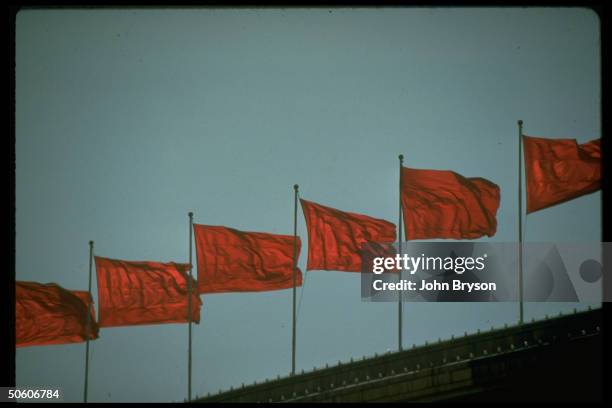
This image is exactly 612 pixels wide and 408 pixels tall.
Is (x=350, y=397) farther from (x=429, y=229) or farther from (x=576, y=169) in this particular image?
(x=576, y=169)

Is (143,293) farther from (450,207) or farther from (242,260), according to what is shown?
(450,207)

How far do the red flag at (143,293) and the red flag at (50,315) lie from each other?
104 cm

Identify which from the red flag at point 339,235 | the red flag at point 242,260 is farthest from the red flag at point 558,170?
the red flag at point 242,260

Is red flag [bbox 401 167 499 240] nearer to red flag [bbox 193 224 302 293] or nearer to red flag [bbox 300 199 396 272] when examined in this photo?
red flag [bbox 300 199 396 272]

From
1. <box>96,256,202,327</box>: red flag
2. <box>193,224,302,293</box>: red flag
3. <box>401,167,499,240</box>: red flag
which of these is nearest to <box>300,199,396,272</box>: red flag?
<box>193,224,302,293</box>: red flag

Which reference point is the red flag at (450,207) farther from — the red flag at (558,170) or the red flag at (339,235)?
the red flag at (558,170)

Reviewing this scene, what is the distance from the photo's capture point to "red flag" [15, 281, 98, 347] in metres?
22.0

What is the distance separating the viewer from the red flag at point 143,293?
22.6 meters

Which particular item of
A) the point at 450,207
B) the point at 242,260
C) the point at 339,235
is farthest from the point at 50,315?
the point at 450,207

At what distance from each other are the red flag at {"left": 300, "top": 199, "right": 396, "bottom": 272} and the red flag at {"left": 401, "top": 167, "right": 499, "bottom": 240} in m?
0.89

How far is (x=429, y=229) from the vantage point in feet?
73.3

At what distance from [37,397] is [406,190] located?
11.0 metres

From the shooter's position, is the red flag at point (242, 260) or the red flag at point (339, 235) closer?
the red flag at point (242, 260)
